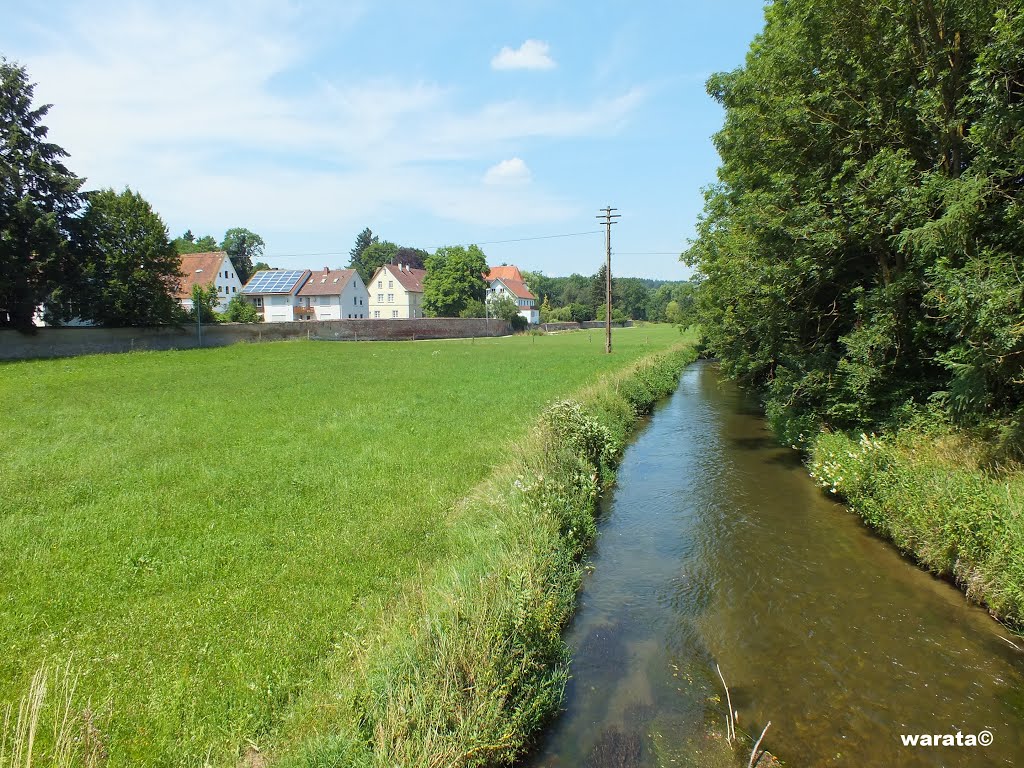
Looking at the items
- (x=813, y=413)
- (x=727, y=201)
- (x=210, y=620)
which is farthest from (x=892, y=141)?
(x=210, y=620)

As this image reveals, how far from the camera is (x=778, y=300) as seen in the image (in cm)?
1401

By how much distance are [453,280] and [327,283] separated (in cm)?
1836

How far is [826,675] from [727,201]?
20.5 metres

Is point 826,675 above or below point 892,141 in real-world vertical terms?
below

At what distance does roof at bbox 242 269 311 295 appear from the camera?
7600cm

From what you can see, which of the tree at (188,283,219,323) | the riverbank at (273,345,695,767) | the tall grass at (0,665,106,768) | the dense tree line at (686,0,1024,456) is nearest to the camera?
the tall grass at (0,665,106,768)

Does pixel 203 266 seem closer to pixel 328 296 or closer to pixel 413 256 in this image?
pixel 328 296

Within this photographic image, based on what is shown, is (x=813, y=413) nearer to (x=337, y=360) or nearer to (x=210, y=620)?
(x=210, y=620)

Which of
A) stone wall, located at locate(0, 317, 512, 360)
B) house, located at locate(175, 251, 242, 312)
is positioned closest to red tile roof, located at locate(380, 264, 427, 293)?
stone wall, located at locate(0, 317, 512, 360)

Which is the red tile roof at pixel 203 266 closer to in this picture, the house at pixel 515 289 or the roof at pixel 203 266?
the roof at pixel 203 266

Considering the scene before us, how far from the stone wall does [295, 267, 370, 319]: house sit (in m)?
21.0

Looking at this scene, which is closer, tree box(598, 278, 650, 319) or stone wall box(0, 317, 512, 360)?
stone wall box(0, 317, 512, 360)

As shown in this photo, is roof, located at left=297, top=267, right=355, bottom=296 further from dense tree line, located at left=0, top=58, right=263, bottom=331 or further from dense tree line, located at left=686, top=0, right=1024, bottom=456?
dense tree line, located at left=686, top=0, right=1024, bottom=456

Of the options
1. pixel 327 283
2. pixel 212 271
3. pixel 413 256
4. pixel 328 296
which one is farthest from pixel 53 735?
pixel 413 256
